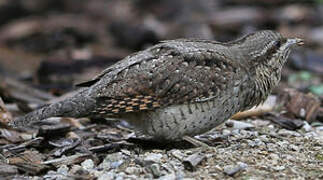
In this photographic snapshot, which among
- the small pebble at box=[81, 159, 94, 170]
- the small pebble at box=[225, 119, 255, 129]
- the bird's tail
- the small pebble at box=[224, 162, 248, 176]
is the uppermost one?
the bird's tail

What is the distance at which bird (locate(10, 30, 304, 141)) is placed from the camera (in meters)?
4.25

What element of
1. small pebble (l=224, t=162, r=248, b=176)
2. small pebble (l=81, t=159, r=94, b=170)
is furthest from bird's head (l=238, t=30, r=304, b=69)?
small pebble (l=81, t=159, r=94, b=170)

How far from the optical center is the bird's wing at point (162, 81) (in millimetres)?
4234

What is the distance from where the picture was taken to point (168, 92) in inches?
168

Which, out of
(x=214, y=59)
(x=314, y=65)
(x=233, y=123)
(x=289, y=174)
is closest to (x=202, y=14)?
(x=314, y=65)

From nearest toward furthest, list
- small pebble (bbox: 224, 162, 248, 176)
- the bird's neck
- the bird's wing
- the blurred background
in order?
small pebble (bbox: 224, 162, 248, 176) < the bird's wing < the bird's neck < the blurred background

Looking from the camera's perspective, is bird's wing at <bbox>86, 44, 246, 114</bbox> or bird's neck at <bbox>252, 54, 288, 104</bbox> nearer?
bird's wing at <bbox>86, 44, 246, 114</bbox>

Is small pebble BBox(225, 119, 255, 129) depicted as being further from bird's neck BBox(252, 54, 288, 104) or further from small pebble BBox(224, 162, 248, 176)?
small pebble BBox(224, 162, 248, 176)

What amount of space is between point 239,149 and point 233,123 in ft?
2.93

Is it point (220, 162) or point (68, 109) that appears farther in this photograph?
point (68, 109)

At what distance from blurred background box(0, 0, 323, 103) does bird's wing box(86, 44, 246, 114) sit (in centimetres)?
240

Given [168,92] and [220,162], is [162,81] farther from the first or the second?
[220,162]

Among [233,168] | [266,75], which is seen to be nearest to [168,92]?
[233,168]

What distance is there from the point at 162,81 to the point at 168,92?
89 mm
